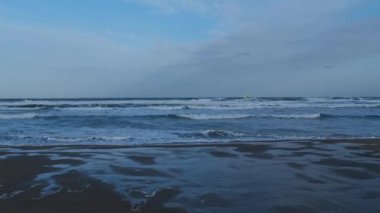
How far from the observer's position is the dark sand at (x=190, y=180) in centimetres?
454

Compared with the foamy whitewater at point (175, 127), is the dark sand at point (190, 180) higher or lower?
higher

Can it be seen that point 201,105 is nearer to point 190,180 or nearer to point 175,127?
point 175,127

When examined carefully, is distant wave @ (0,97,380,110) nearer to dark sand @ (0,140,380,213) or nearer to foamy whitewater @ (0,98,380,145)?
foamy whitewater @ (0,98,380,145)

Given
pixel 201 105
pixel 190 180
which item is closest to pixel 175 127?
pixel 190 180

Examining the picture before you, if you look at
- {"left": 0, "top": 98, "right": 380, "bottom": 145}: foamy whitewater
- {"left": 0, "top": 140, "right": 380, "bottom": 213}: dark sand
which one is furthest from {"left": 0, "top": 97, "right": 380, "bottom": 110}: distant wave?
{"left": 0, "top": 140, "right": 380, "bottom": 213}: dark sand

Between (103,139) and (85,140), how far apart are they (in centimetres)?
55

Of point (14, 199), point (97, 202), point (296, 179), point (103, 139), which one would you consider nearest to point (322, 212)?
point (296, 179)

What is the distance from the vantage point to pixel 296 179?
602 cm

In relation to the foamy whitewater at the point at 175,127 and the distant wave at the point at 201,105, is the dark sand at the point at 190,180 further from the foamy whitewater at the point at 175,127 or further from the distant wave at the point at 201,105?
the distant wave at the point at 201,105

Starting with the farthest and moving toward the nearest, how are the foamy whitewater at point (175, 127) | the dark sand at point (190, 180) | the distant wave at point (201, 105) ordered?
the distant wave at point (201, 105) < the foamy whitewater at point (175, 127) < the dark sand at point (190, 180)

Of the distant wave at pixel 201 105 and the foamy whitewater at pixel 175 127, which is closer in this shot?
the foamy whitewater at pixel 175 127

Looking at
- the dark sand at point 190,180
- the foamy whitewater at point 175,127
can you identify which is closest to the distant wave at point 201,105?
the foamy whitewater at point 175,127

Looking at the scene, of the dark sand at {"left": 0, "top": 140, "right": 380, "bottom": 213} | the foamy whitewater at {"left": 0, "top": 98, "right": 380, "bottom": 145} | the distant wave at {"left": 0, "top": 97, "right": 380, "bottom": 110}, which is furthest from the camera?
the distant wave at {"left": 0, "top": 97, "right": 380, "bottom": 110}

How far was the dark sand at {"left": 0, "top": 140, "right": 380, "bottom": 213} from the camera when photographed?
4539 millimetres
